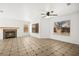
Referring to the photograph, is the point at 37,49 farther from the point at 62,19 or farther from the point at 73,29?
the point at 62,19

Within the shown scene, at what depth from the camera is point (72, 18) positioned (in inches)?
233

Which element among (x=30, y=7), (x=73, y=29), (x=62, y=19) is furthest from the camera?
(x=62, y=19)

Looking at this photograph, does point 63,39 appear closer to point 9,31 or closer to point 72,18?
point 72,18

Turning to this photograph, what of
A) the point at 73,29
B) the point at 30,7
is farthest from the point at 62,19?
the point at 30,7

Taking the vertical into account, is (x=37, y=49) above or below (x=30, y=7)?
below

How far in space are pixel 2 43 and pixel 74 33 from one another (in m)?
4.13

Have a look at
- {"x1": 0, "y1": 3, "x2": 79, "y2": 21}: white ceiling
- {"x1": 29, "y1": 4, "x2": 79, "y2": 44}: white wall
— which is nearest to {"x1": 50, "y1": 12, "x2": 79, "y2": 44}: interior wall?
{"x1": 29, "y1": 4, "x2": 79, "y2": 44}: white wall

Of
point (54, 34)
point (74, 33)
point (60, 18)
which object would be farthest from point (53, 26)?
point (74, 33)

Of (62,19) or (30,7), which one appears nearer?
(30,7)

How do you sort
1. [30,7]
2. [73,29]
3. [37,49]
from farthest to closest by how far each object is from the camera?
[73,29], [37,49], [30,7]

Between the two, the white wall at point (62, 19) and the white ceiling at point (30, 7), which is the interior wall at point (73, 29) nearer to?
the white wall at point (62, 19)

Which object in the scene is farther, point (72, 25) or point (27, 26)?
point (27, 26)

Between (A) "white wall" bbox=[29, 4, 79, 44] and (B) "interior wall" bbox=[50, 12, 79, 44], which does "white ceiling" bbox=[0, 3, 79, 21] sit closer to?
(A) "white wall" bbox=[29, 4, 79, 44]

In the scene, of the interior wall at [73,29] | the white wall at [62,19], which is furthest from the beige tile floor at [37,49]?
the white wall at [62,19]
